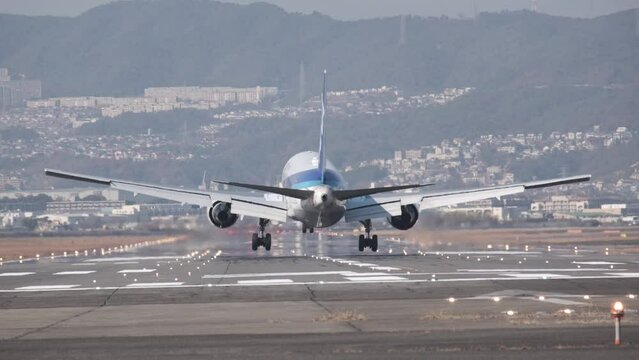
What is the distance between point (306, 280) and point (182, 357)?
24958 millimetres

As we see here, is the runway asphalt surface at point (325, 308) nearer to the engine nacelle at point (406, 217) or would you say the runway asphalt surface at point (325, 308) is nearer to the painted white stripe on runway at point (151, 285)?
the painted white stripe on runway at point (151, 285)

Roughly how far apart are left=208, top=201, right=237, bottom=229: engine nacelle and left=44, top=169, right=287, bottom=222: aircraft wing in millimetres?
240

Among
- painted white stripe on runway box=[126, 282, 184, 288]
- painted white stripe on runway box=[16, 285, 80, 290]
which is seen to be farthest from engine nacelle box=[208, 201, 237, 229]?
painted white stripe on runway box=[16, 285, 80, 290]

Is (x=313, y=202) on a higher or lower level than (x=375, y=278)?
higher

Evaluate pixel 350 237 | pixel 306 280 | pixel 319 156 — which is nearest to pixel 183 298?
pixel 306 280

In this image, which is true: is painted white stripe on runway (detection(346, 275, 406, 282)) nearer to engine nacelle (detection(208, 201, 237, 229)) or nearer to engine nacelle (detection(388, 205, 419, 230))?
engine nacelle (detection(388, 205, 419, 230))

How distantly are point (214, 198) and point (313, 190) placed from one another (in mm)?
7971

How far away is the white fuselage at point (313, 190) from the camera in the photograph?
69938mm

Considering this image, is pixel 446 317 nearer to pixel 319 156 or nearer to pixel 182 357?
pixel 182 357

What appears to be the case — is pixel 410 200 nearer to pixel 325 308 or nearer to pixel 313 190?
pixel 313 190

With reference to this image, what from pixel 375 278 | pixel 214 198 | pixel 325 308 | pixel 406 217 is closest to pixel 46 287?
pixel 375 278

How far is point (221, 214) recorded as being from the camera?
75.7m

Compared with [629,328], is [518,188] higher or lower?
higher

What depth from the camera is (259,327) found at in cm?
3700
